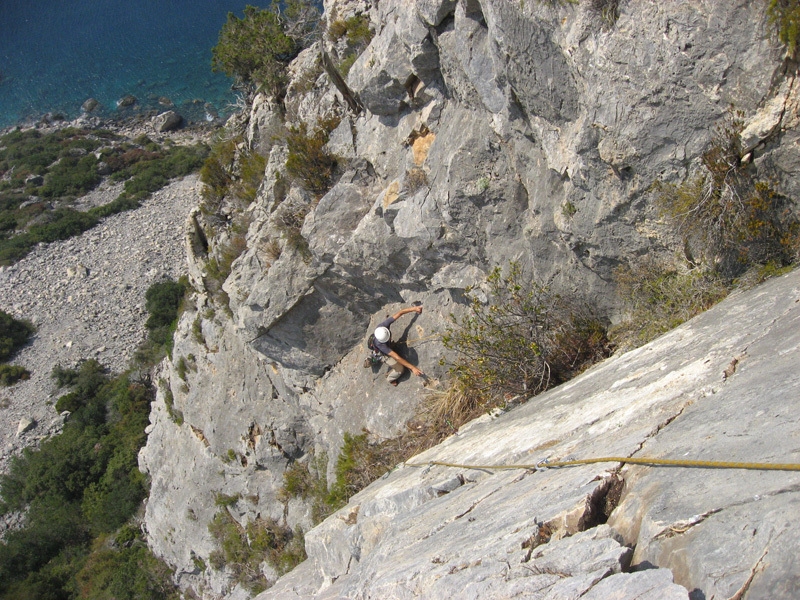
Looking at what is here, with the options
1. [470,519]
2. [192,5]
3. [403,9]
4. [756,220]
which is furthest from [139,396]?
[192,5]

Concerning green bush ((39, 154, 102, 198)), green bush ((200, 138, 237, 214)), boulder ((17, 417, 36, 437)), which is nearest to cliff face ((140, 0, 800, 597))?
green bush ((200, 138, 237, 214))

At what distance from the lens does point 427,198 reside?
880 cm

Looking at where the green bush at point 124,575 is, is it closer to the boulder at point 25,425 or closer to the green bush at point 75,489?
the green bush at point 75,489

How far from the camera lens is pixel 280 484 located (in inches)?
543

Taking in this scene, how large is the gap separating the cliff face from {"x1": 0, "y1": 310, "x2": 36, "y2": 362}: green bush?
1929 cm

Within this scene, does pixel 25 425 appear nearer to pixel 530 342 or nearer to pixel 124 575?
pixel 124 575

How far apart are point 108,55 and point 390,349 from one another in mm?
42994

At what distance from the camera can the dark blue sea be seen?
37.7 m

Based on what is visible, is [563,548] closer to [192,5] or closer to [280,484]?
[280,484]

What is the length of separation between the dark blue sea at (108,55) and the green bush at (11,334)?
18.3 m

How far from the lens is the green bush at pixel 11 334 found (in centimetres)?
2975

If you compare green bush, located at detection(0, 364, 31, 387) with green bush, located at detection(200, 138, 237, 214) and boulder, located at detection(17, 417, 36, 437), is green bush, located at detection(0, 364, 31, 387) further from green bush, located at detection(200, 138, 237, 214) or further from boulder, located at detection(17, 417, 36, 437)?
green bush, located at detection(200, 138, 237, 214)

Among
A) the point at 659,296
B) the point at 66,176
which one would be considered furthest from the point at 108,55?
the point at 659,296

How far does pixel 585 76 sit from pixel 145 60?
140 ft
